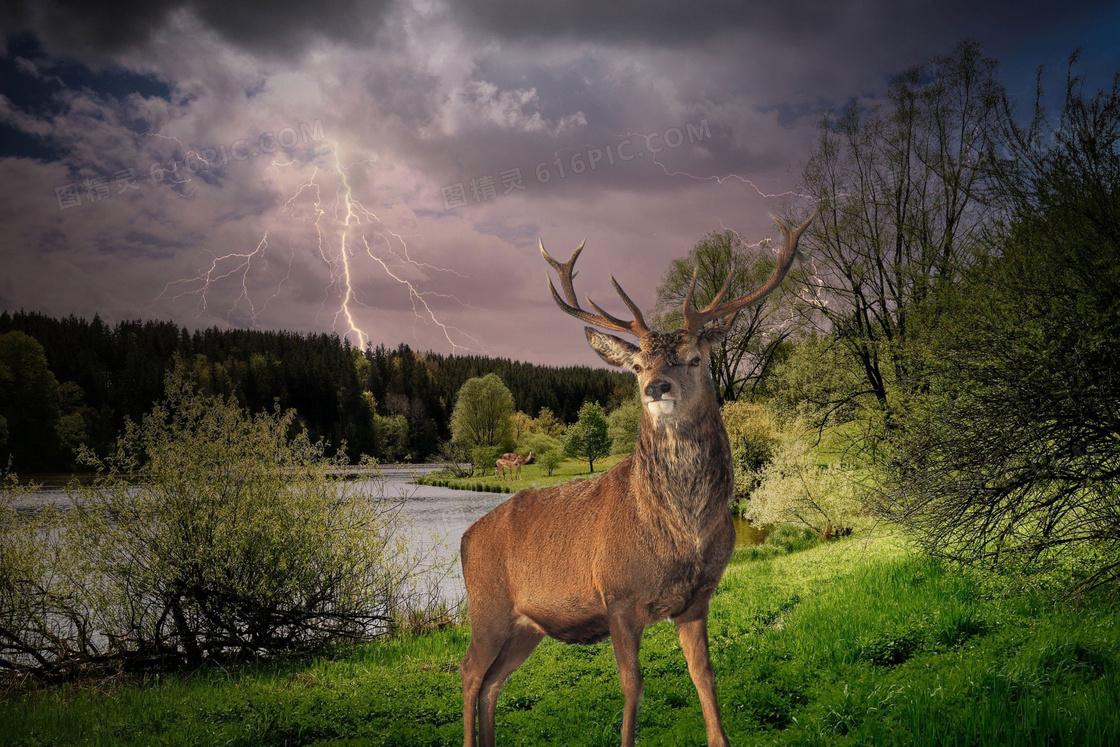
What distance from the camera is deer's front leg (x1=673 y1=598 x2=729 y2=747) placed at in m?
3.04

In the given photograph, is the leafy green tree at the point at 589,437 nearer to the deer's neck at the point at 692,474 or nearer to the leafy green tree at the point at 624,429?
the leafy green tree at the point at 624,429

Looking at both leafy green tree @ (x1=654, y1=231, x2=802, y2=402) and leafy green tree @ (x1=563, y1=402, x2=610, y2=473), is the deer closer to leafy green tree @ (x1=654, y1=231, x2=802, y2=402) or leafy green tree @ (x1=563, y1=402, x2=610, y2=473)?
leafy green tree @ (x1=654, y1=231, x2=802, y2=402)

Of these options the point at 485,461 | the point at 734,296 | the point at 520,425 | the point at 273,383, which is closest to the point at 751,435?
the point at 734,296

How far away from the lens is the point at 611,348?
353 cm

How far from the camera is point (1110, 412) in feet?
25.1

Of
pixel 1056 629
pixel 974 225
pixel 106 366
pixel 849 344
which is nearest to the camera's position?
pixel 1056 629

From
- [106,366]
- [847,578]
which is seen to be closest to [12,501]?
[847,578]

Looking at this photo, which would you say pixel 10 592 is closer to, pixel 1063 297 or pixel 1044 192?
pixel 1063 297

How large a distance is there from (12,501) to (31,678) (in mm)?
2480

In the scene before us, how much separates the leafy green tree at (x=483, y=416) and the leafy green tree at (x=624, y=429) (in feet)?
47.2

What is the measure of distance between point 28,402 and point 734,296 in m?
30.5

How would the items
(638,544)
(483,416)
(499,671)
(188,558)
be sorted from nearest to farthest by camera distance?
(638,544) < (499,671) < (188,558) < (483,416)

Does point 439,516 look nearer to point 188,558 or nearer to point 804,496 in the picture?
point 804,496

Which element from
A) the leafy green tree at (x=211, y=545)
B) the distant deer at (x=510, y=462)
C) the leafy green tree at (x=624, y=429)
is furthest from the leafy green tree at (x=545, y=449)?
the leafy green tree at (x=211, y=545)
